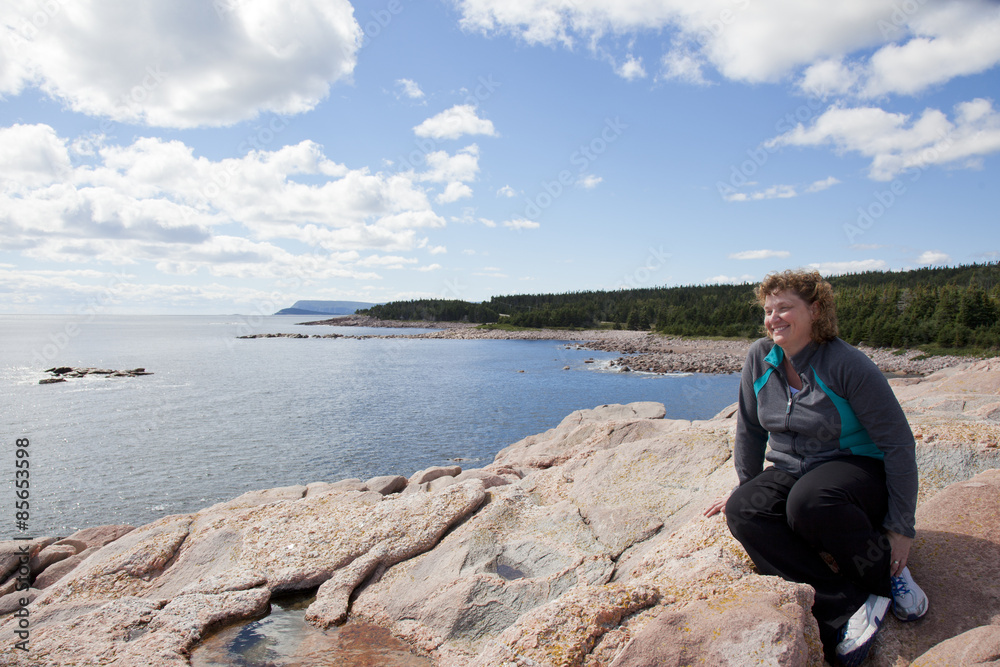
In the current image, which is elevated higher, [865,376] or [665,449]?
[865,376]

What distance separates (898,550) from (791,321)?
1.87 metres

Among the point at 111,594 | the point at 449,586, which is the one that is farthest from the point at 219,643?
the point at 111,594

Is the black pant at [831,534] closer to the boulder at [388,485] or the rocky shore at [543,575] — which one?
the rocky shore at [543,575]

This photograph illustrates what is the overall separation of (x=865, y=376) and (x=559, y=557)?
381cm

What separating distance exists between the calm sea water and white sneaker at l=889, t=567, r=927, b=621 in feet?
60.0

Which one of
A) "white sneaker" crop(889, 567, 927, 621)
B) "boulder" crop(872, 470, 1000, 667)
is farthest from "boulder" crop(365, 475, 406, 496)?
"white sneaker" crop(889, 567, 927, 621)

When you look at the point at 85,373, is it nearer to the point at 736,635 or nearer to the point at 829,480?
the point at 736,635

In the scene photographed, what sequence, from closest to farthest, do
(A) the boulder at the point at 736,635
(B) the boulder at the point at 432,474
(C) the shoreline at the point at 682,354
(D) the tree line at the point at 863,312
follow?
(A) the boulder at the point at 736,635 < (B) the boulder at the point at 432,474 < (C) the shoreline at the point at 682,354 < (D) the tree line at the point at 863,312

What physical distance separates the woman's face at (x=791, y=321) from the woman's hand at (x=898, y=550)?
155 cm

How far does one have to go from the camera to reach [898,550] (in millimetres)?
4109

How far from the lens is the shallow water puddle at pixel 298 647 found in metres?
5.18

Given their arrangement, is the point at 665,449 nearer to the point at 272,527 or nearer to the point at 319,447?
the point at 272,527

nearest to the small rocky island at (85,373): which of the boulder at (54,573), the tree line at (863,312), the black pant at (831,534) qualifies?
the boulder at (54,573)

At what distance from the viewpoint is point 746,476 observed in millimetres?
5113
